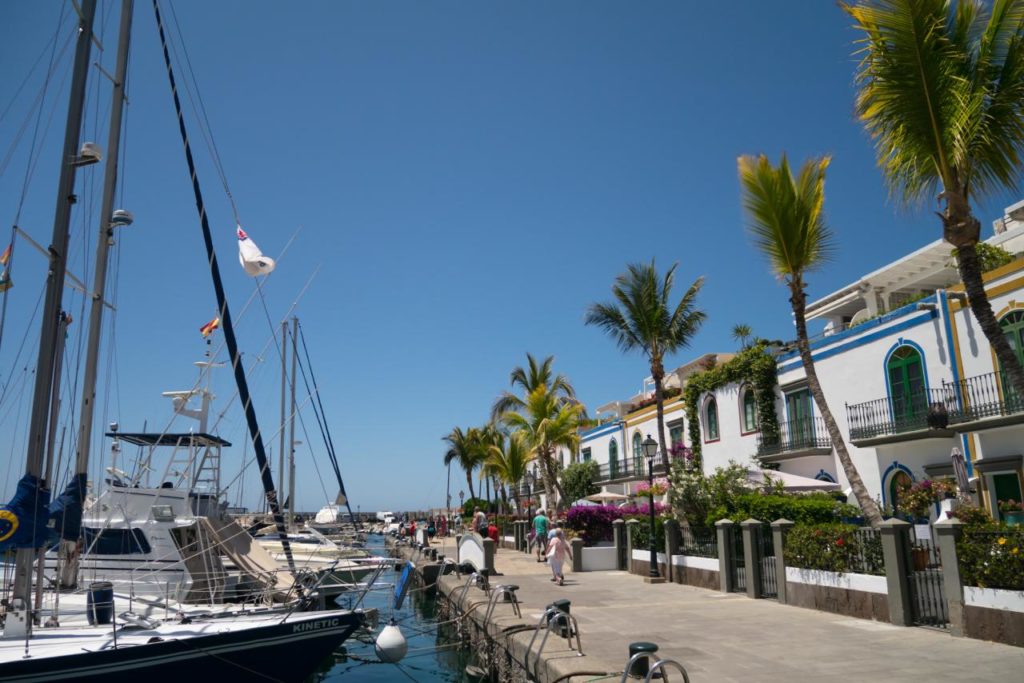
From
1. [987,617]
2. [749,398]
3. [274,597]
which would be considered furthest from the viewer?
[749,398]

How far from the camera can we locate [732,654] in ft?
32.6

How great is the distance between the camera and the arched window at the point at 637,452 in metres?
38.5

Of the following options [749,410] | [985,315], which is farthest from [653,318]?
[985,315]

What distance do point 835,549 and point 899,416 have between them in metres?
9.87

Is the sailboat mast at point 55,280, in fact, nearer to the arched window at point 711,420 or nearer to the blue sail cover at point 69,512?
the blue sail cover at point 69,512

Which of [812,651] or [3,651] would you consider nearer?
[3,651]

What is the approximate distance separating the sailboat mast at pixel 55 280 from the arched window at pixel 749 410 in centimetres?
2423

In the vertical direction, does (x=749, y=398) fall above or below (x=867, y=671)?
above

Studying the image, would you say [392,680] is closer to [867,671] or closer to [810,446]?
[867,671]

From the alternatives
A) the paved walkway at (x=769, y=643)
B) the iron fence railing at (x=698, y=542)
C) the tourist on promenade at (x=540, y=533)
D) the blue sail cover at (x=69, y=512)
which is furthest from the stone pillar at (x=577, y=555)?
the blue sail cover at (x=69, y=512)

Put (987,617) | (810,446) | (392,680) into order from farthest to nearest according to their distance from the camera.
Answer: (810,446) → (392,680) → (987,617)

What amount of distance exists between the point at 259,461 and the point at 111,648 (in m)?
4.48

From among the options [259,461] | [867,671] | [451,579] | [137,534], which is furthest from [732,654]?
[451,579]

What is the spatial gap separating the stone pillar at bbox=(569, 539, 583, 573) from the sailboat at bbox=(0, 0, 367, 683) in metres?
12.7
